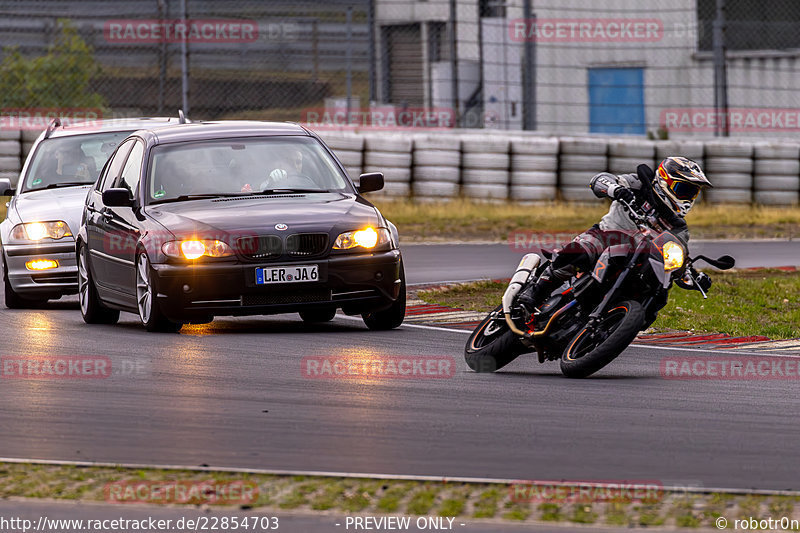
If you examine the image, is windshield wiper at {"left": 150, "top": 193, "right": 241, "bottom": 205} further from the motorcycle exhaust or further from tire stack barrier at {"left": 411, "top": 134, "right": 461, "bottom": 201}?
tire stack barrier at {"left": 411, "top": 134, "right": 461, "bottom": 201}

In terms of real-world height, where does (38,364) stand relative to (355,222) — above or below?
below

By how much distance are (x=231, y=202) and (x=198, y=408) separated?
339 cm

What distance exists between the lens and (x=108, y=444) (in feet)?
23.0

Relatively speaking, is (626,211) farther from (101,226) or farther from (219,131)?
(101,226)

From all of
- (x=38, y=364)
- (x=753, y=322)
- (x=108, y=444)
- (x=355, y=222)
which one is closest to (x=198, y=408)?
(x=108, y=444)

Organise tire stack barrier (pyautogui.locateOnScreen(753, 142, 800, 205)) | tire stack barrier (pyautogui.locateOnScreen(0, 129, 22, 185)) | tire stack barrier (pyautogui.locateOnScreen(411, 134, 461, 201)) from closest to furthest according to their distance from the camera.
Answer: tire stack barrier (pyautogui.locateOnScreen(0, 129, 22, 185)), tire stack barrier (pyautogui.locateOnScreen(411, 134, 461, 201)), tire stack barrier (pyautogui.locateOnScreen(753, 142, 800, 205))

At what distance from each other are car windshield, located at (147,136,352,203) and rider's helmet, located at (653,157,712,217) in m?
3.55

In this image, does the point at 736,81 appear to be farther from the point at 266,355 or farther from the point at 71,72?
the point at 266,355

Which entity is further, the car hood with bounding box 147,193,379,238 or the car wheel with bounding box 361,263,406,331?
the car wheel with bounding box 361,263,406,331

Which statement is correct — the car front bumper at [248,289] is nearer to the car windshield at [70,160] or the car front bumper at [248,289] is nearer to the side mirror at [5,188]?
the side mirror at [5,188]

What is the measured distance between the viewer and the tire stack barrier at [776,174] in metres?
23.4

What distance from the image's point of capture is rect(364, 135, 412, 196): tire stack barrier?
75.6 feet

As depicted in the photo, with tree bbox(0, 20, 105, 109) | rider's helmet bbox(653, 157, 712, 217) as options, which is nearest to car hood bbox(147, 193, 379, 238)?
rider's helmet bbox(653, 157, 712, 217)

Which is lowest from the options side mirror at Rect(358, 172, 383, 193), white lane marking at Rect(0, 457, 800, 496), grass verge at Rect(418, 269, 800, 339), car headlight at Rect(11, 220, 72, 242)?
grass verge at Rect(418, 269, 800, 339)
